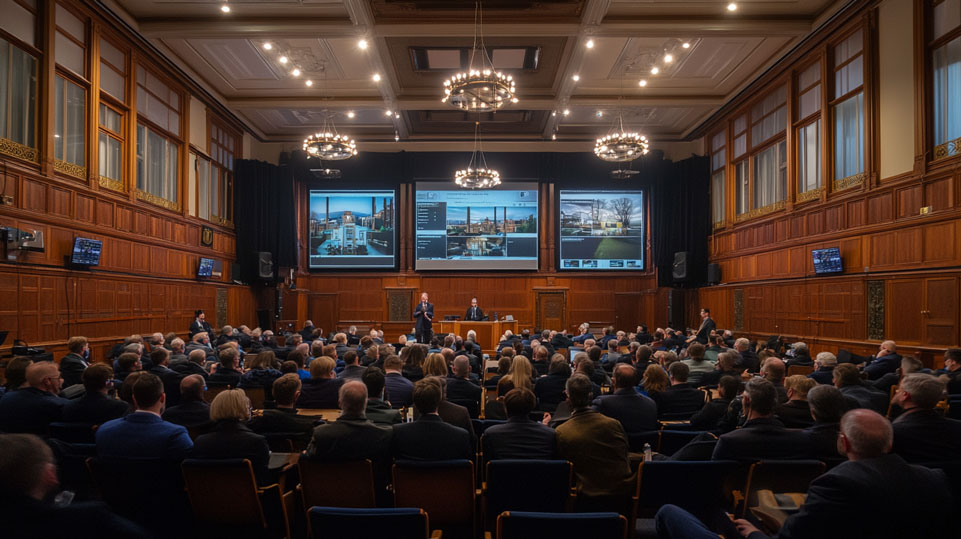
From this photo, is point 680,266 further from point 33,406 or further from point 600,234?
point 33,406

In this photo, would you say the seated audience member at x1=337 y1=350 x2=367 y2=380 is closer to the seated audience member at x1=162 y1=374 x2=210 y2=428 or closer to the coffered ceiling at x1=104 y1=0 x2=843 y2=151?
the seated audience member at x1=162 y1=374 x2=210 y2=428

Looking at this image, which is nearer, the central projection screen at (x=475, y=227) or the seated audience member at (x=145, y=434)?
the seated audience member at (x=145, y=434)

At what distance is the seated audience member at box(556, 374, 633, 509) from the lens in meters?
3.23

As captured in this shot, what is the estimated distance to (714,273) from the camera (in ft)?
53.8

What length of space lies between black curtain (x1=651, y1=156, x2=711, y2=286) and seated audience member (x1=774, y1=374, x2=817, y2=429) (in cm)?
1346

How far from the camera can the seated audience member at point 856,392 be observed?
458 cm

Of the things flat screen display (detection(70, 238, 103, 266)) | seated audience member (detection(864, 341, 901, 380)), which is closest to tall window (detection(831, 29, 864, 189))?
seated audience member (detection(864, 341, 901, 380))

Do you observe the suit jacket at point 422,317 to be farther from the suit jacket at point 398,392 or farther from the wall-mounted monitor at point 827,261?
the suit jacket at point 398,392

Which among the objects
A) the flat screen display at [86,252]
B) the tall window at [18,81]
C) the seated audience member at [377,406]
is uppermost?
the tall window at [18,81]

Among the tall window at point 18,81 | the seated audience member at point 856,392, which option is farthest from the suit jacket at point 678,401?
the tall window at point 18,81

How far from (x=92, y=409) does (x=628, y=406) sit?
156 inches

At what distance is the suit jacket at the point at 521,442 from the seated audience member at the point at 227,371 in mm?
3655

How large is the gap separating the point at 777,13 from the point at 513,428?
11840mm

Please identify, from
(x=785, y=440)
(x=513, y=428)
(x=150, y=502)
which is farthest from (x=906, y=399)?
(x=150, y=502)
